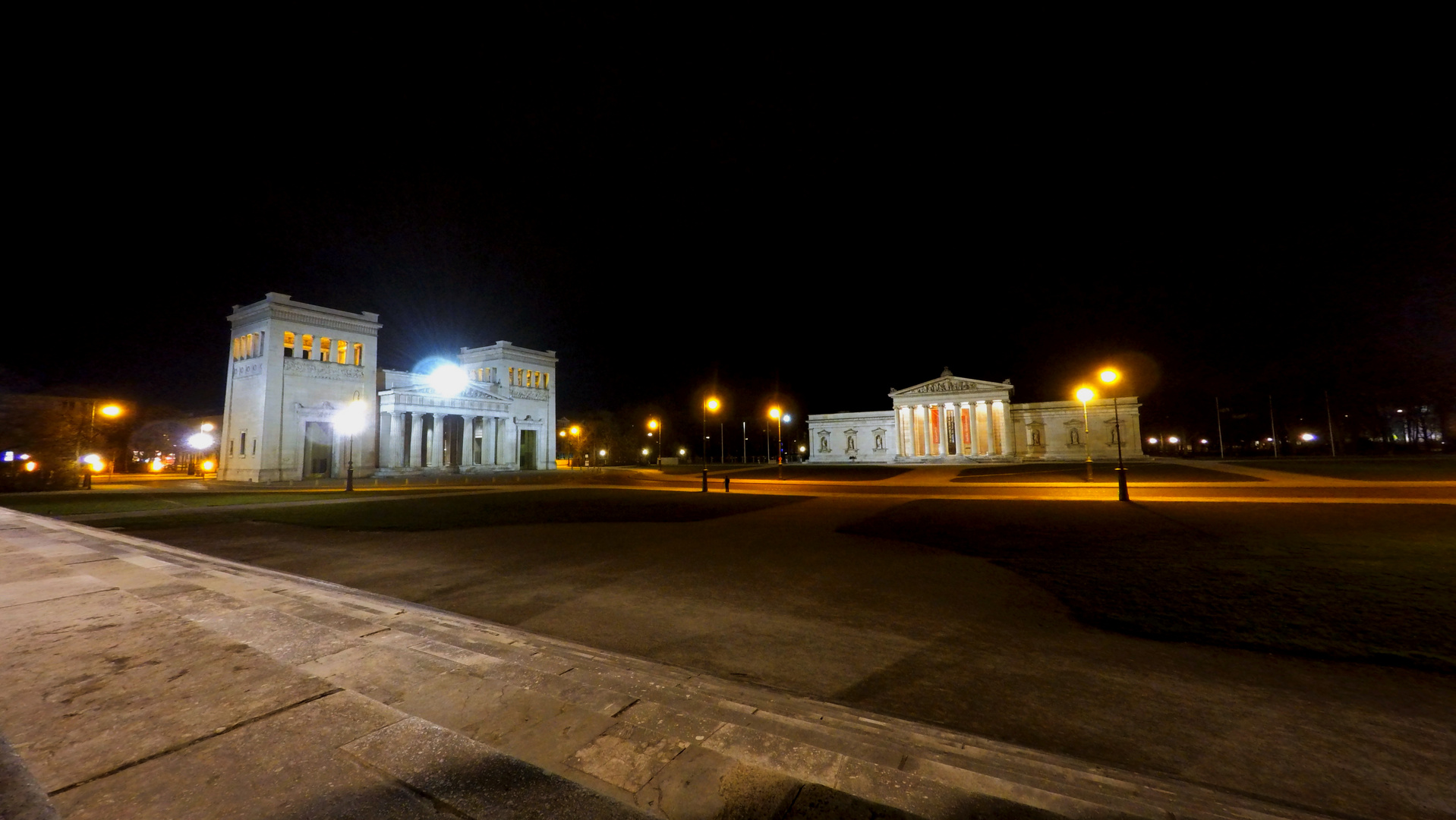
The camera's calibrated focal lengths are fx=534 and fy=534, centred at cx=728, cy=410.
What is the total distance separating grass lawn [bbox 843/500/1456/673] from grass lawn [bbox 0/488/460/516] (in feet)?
94.9

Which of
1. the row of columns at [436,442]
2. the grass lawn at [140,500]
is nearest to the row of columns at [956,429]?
the row of columns at [436,442]

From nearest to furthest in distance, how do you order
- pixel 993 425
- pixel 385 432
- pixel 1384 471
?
1. pixel 1384 471
2. pixel 385 432
3. pixel 993 425

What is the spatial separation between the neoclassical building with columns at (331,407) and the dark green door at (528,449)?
17.6 ft

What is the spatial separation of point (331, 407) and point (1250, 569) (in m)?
61.9

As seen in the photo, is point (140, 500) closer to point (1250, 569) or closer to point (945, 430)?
point (1250, 569)

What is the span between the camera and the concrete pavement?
9.37 ft

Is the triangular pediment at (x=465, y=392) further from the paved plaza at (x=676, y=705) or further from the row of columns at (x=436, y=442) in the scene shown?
the paved plaza at (x=676, y=705)

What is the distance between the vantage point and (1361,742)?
367 centimetres

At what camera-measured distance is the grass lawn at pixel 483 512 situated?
643 inches

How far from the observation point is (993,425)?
256 ft

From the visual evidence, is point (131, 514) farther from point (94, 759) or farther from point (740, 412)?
point (740, 412)

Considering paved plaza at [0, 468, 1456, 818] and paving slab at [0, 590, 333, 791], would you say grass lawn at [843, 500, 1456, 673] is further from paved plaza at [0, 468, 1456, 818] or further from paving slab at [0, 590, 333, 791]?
paving slab at [0, 590, 333, 791]

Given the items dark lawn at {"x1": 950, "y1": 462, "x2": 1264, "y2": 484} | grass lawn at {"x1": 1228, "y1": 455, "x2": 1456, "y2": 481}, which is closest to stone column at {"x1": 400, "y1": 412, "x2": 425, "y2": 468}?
dark lawn at {"x1": 950, "y1": 462, "x2": 1264, "y2": 484}

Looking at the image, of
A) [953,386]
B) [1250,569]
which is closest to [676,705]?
[1250,569]
